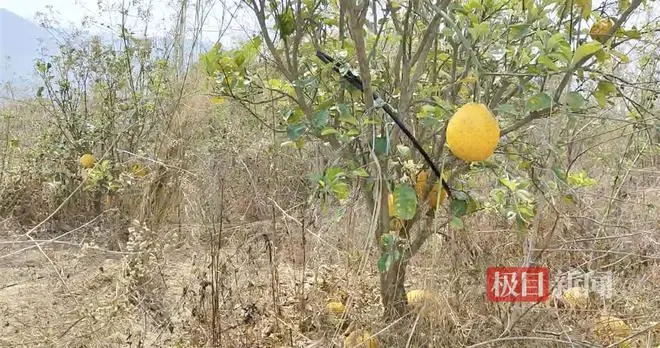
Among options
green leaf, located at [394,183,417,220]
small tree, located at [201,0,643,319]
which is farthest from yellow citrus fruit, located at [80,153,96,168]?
green leaf, located at [394,183,417,220]

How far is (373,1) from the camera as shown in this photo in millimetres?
1637

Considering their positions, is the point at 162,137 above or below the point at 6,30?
below

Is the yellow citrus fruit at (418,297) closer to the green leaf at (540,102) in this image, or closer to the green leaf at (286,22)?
the green leaf at (540,102)


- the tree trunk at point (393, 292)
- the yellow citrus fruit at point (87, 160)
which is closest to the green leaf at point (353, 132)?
the tree trunk at point (393, 292)

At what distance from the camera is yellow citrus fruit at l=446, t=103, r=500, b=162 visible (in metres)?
1.09

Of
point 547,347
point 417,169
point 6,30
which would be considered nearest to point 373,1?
point 417,169

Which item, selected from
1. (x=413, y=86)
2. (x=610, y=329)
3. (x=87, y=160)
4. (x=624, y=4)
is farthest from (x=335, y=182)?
(x=87, y=160)

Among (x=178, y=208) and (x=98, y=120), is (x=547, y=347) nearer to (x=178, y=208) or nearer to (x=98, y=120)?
(x=178, y=208)

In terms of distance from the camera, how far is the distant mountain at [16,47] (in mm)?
4147

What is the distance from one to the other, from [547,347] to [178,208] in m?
1.75

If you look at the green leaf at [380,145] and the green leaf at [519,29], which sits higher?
the green leaf at [519,29]

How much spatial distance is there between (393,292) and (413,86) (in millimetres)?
600

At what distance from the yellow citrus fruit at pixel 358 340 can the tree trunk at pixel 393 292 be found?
0.38ft

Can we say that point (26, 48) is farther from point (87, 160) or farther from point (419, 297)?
point (419, 297)
